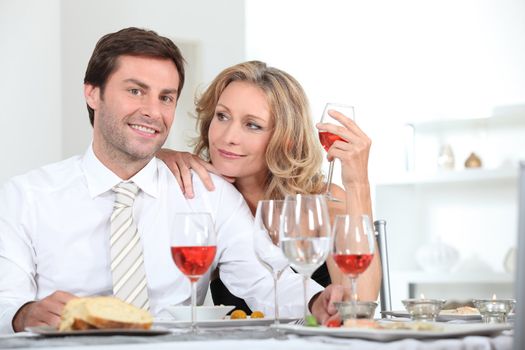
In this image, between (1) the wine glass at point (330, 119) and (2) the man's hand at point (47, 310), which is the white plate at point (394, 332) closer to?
(2) the man's hand at point (47, 310)

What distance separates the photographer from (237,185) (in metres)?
3.07

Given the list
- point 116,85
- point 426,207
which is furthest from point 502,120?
point 116,85

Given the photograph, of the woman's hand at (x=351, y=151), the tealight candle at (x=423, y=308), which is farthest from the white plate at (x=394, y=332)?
the woman's hand at (x=351, y=151)

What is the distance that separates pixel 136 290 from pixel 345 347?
1023mm

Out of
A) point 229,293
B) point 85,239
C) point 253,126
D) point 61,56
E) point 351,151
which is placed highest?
point 61,56

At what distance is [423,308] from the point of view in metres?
1.82

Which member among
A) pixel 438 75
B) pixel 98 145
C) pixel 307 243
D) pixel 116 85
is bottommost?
pixel 307 243

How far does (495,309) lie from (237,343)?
2.44 ft

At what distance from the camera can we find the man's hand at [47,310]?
72.6 inches

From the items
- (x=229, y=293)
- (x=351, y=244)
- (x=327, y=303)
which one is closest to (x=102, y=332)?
(x=351, y=244)

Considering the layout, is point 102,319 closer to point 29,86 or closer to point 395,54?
point 29,86

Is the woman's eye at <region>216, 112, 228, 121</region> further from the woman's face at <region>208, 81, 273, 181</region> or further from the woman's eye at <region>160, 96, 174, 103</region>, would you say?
the woman's eye at <region>160, 96, 174, 103</region>

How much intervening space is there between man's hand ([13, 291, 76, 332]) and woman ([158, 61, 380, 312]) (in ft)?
2.70

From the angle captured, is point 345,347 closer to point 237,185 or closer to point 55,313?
point 55,313
